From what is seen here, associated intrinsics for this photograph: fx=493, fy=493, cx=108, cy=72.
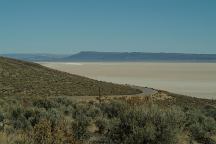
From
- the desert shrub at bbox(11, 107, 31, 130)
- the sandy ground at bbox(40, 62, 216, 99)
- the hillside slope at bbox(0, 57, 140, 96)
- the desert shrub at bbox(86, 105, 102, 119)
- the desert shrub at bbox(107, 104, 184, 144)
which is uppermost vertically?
the desert shrub at bbox(107, 104, 184, 144)

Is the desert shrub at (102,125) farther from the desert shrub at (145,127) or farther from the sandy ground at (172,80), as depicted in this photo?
the sandy ground at (172,80)

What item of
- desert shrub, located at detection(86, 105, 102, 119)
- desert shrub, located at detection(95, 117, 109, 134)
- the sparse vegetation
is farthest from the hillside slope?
the sparse vegetation

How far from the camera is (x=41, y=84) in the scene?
61250 millimetres

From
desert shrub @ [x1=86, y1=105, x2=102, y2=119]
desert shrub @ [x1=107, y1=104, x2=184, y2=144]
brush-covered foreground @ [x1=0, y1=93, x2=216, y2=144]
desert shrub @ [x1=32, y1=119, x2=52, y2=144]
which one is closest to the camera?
desert shrub @ [x1=32, y1=119, x2=52, y2=144]

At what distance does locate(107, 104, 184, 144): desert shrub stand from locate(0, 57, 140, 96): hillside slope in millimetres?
36279

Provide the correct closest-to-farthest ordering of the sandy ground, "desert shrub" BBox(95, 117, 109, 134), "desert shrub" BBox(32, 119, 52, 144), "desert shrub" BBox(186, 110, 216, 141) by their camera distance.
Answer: "desert shrub" BBox(32, 119, 52, 144) → "desert shrub" BBox(186, 110, 216, 141) → "desert shrub" BBox(95, 117, 109, 134) → the sandy ground

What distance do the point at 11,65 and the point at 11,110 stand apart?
5184cm

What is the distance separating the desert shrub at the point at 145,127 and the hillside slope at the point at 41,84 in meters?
36.3

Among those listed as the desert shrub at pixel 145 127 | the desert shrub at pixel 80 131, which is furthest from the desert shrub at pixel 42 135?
the desert shrub at pixel 80 131

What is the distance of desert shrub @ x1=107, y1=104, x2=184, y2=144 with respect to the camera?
13.6m

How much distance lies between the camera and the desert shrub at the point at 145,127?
13.6 meters

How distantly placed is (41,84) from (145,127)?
48548 mm

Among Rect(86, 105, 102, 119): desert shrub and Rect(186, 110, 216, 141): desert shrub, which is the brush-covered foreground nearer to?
Rect(186, 110, 216, 141): desert shrub

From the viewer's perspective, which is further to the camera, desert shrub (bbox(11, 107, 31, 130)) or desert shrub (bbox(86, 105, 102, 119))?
desert shrub (bbox(86, 105, 102, 119))
